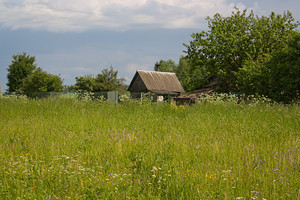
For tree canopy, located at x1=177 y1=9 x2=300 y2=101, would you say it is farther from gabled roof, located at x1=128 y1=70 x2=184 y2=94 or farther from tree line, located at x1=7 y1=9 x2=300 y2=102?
gabled roof, located at x1=128 y1=70 x2=184 y2=94

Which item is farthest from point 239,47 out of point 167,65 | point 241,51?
point 167,65

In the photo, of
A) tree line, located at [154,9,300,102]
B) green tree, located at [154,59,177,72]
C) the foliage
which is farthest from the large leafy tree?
green tree, located at [154,59,177,72]

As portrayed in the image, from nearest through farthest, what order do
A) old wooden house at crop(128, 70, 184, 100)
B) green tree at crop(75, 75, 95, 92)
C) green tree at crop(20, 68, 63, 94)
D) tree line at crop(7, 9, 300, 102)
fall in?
1. tree line at crop(7, 9, 300, 102)
2. old wooden house at crop(128, 70, 184, 100)
3. green tree at crop(20, 68, 63, 94)
4. green tree at crop(75, 75, 95, 92)

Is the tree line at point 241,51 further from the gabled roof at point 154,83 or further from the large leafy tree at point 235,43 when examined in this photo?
the gabled roof at point 154,83

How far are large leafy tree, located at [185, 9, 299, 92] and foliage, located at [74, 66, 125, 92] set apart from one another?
20697 mm

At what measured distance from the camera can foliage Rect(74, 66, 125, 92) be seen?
155 ft

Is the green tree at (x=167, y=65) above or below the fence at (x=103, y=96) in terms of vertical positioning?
above

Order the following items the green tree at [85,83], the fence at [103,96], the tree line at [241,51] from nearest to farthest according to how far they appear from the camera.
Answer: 1. the fence at [103,96]
2. the tree line at [241,51]
3. the green tree at [85,83]

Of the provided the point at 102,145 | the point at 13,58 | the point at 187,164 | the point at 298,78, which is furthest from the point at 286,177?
the point at 13,58

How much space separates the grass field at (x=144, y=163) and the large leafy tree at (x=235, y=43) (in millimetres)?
21126

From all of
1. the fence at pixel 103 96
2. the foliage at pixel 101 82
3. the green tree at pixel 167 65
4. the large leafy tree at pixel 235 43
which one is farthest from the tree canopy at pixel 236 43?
the green tree at pixel 167 65

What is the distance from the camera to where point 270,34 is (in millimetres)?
28109

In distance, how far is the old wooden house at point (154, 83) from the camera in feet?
126

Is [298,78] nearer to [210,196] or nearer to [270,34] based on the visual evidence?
[270,34]
